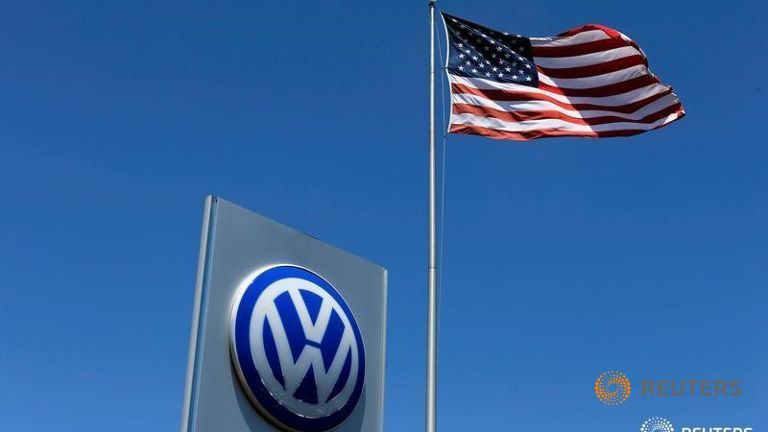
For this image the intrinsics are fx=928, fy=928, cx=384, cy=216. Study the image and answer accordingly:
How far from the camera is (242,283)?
6.18m

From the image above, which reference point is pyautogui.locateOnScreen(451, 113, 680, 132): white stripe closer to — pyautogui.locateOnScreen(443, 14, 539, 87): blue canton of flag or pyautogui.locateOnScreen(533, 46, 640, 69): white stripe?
pyautogui.locateOnScreen(443, 14, 539, 87): blue canton of flag

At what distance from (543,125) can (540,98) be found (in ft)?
1.74

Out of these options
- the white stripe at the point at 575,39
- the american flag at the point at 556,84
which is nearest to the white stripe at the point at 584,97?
the american flag at the point at 556,84

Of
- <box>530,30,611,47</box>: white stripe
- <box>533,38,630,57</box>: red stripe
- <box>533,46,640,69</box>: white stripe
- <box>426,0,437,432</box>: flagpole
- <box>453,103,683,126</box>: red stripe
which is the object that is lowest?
<box>426,0,437,432</box>: flagpole

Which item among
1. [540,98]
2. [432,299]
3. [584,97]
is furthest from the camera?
[584,97]

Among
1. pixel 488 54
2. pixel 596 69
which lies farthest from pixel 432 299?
pixel 596 69

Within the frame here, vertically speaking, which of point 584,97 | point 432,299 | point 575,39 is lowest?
point 432,299

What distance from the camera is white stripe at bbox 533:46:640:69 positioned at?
13.5 meters

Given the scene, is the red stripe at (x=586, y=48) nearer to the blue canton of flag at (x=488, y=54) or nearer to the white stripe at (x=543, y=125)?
the blue canton of flag at (x=488, y=54)

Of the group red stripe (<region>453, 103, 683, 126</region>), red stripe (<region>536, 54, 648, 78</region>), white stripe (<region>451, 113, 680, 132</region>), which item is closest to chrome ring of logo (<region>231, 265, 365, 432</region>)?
white stripe (<region>451, 113, 680, 132</region>)

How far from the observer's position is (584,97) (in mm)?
13312

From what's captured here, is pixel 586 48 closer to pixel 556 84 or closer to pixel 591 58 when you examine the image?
pixel 591 58

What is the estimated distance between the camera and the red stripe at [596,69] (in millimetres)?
13477

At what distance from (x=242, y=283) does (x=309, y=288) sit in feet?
2.04
